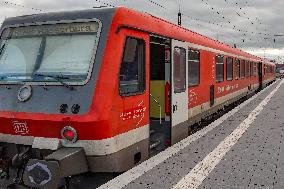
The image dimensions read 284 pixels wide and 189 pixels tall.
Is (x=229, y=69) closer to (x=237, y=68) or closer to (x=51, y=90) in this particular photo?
(x=237, y=68)

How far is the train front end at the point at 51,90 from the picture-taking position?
5.28 m

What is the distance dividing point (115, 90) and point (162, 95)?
8.29 ft

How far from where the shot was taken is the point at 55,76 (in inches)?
222

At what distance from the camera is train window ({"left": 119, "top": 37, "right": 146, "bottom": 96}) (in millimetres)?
5789

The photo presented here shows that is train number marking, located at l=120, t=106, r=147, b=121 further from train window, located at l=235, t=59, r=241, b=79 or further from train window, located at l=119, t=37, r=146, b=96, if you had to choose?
train window, located at l=235, t=59, r=241, b=79

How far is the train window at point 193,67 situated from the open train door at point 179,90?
43 centimetres

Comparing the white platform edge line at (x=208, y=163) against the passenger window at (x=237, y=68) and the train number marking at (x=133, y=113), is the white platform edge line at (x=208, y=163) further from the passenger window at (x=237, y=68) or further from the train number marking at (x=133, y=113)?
the passenger window at (x=237, y=68)

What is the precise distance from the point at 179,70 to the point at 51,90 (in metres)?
3.36

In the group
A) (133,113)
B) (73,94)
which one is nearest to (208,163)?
(133,113)

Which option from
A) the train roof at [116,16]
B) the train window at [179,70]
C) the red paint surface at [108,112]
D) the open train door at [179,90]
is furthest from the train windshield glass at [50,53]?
the train window at [179,70]

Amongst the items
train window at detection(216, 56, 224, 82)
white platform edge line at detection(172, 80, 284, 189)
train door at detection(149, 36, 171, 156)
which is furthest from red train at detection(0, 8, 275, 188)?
train window at detection(216, 56, 224, 82)

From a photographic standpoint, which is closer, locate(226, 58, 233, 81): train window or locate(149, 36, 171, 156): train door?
locate(149, 36, 171, 156): train door

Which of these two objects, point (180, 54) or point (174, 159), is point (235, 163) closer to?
point (174, 159)

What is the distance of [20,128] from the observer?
5637 millimetres
